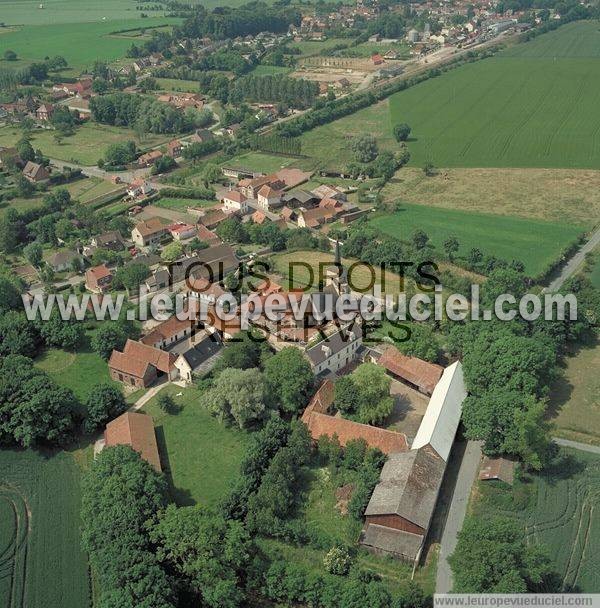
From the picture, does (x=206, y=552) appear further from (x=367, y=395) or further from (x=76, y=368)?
(x=76, y=368)

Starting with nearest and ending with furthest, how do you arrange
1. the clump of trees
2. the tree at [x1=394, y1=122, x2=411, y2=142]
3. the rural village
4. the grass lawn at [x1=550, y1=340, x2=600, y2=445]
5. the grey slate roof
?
the rural village
the grey slate roof
the grass lawn at [x1=550, y1=340, x2=600, y2=445]
the clump of trees
the tree at [x1=394, y1=122, x2=411, y2=142]

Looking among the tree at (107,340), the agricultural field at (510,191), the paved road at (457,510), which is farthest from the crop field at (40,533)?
the agricultural field at (510,191)

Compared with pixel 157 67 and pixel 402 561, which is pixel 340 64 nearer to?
pixel 157 67

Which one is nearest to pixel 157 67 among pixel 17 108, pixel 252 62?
pixel 252 62

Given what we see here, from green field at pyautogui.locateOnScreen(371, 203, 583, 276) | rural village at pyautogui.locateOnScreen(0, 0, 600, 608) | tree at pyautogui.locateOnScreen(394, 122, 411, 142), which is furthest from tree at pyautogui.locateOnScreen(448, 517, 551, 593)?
tree at pyautogui.locateOnScreen(394, 122, 411, 142)

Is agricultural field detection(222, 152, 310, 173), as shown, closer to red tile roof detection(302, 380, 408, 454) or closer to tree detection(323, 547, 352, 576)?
red tile roof detection(302, 380, 408, 454)

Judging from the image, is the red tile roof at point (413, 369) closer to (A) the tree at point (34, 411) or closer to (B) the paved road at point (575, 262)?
(B) the paved road at point (575, 262)
